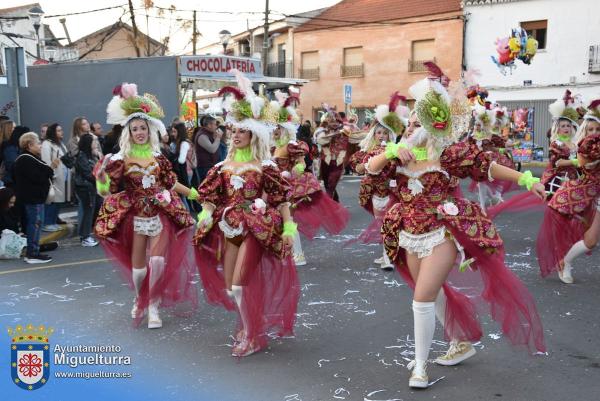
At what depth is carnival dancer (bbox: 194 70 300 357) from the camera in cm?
472

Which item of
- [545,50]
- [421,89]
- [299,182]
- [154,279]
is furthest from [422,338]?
[545,50]

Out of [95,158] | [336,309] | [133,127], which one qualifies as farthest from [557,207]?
[95,158]

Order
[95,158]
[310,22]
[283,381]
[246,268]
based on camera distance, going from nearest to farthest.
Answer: [283,381] < [246,268] < [95,158] < [310,22]

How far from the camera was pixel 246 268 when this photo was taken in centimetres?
471

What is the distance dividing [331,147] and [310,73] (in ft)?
83.4

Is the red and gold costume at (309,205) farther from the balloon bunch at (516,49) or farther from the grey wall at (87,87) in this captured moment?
the grey wall at (87,87)

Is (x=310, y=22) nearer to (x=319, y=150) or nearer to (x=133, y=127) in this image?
(x=319, y=150)

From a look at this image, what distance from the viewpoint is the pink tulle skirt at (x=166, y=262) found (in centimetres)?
555

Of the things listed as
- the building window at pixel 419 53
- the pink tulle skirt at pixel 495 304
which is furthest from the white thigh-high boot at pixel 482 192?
the building window at pixel 419 53

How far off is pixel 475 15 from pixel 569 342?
25973mm

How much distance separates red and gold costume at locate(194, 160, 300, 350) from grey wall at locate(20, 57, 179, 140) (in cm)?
990

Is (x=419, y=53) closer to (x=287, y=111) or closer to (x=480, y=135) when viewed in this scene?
(x=480, y=135)

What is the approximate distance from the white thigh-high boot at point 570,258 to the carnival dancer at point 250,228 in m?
3.31

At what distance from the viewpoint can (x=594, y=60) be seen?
25.7m
